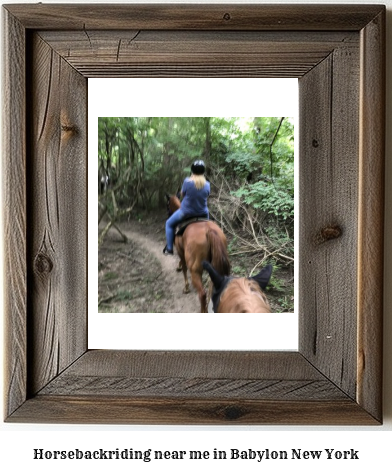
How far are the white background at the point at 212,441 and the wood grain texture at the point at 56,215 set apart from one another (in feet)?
0.26

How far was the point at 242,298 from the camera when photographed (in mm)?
729

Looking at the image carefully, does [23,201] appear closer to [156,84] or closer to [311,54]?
[156,84]

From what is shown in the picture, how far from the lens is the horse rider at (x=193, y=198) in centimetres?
72

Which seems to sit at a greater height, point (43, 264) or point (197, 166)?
point (197, 166)

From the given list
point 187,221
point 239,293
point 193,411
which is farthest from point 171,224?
point 193,411

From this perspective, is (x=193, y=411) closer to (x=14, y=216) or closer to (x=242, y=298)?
(x=242, y=298)

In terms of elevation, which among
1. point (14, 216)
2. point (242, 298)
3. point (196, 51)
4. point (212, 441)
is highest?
point (196, 51)

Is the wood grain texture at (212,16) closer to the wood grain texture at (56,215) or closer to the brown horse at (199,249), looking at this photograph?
the wood grain texture at (56,215)

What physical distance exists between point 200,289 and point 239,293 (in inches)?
1.9

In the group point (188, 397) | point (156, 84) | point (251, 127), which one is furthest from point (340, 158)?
point (188, 397)

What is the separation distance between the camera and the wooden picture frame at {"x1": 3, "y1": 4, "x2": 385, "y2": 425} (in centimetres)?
71

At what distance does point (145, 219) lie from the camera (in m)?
0.72

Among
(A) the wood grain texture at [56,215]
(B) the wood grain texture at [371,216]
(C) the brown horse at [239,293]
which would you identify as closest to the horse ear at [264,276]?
(C) the brown horse at [239,293]

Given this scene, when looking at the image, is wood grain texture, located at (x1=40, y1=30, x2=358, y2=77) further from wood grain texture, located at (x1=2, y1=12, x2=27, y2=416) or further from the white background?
Result: the white background
